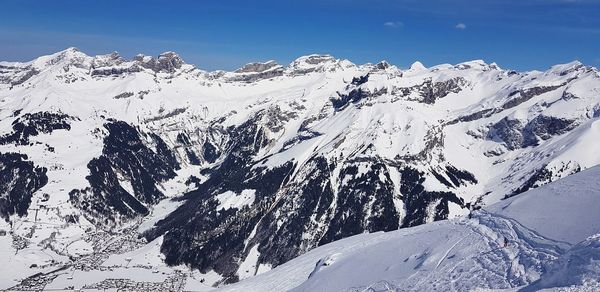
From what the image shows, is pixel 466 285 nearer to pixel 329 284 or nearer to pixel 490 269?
pixel 490 269

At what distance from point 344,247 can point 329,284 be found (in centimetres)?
1814

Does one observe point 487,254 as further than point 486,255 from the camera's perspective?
Yes

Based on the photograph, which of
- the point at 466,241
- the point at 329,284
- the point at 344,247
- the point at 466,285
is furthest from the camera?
the point at 344,247

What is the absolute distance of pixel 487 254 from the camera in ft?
182

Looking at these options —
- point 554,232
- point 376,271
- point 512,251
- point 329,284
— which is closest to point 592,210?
point 554,232

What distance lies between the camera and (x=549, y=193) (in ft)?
221

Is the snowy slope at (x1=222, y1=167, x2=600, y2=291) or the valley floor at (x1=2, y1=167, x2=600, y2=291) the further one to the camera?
the snowy slope at (x1=222, y1=167, x2=600, y2=291)

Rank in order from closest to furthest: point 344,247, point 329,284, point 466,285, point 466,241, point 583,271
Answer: point 583,271 → point 466,285 → point 466,241 → point 329,284 → point 344,247

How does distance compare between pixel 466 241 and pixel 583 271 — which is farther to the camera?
pixel 466 241

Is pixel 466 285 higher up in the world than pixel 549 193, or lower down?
lower down

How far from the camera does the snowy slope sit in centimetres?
4684

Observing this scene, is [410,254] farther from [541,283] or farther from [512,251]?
[541,283]

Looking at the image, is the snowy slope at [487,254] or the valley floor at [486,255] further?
the snowy slope at [487,254]

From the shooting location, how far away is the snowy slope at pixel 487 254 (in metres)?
46.8
